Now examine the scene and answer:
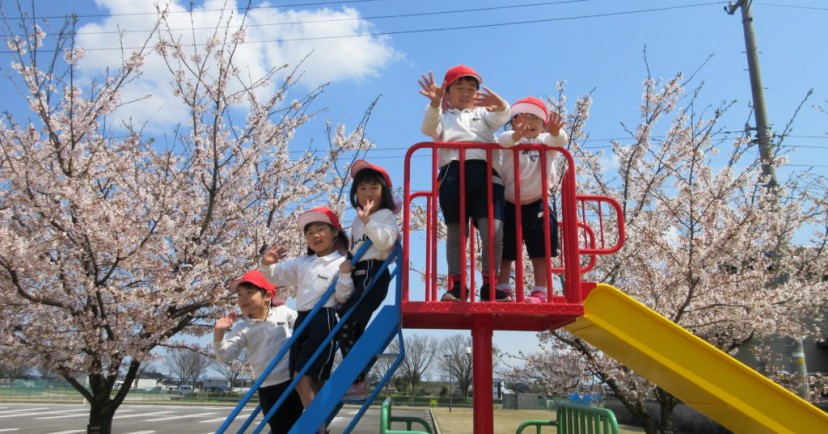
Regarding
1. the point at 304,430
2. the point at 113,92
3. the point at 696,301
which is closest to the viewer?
the point at 304,430

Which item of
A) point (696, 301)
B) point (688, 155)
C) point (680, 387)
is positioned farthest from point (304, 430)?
point (688, 155)

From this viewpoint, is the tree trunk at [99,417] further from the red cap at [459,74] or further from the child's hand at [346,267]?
the red cap at [459,74]

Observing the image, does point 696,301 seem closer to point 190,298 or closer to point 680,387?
point 680,387

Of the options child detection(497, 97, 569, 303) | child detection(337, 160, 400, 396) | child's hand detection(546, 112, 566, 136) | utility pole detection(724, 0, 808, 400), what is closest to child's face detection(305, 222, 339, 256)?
child detection(337, 160, 400, 396)

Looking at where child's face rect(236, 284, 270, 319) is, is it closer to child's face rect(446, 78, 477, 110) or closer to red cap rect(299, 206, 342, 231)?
red cap rect(299, 206, 342, 231)

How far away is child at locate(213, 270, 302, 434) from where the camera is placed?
3.42 meters

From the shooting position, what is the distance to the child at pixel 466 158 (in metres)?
3.13

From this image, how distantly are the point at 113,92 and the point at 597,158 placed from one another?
23.5 feet

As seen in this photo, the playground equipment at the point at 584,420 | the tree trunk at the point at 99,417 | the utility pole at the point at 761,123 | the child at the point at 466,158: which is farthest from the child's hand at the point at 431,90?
the utility pole at the point at 761,123

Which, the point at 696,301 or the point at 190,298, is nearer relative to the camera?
the point at 190,298

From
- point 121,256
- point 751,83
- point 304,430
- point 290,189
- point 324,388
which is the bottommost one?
point 304,430

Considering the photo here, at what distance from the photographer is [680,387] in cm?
319

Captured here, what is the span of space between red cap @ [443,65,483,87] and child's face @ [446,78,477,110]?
3 centimetres

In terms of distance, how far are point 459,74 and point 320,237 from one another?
137cm
